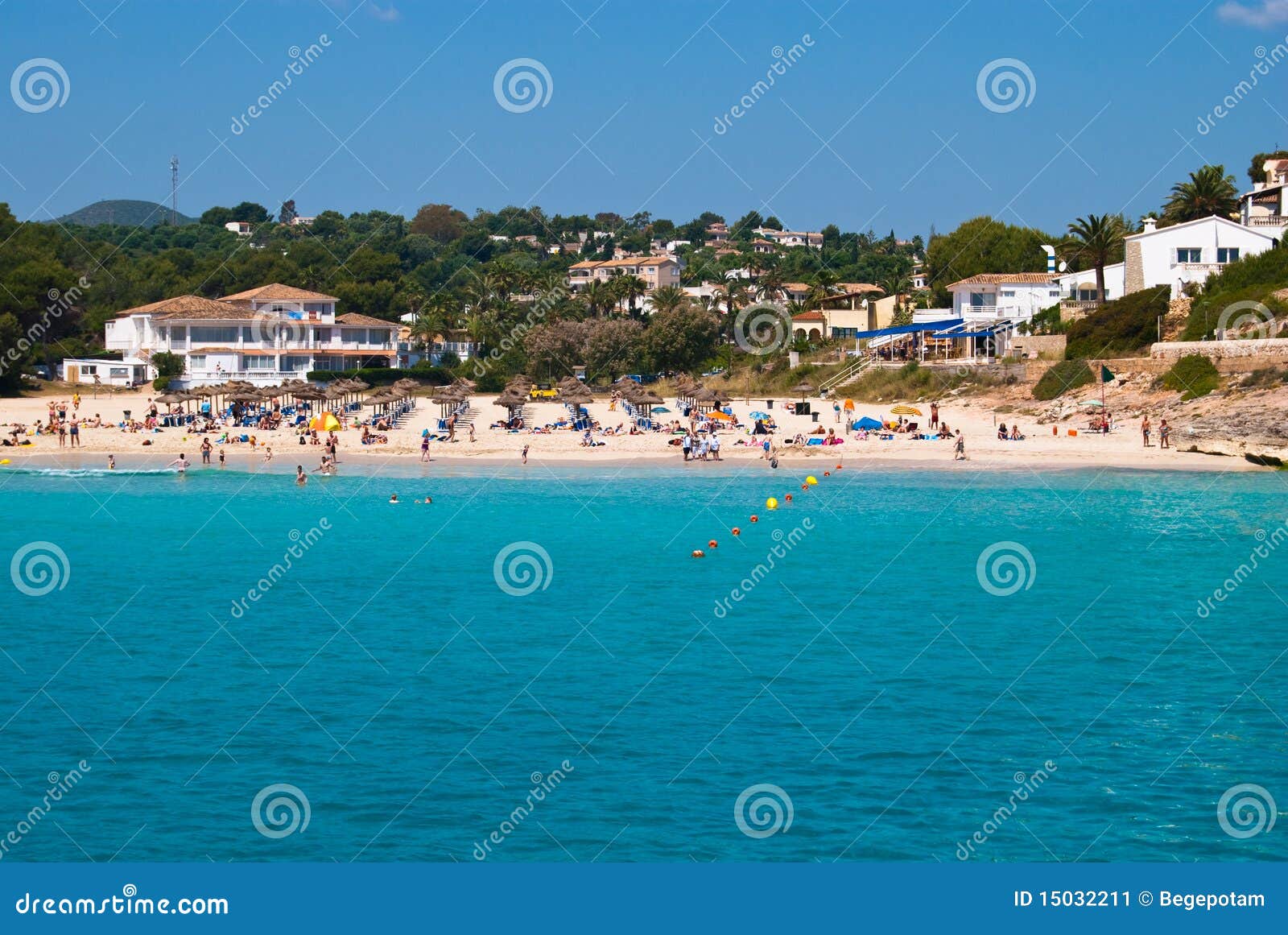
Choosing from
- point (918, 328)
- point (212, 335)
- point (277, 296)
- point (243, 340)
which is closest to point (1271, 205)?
point (918, 328)

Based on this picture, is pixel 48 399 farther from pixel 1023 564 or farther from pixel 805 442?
pixel 1023 564

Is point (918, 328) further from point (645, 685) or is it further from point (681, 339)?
point (645, 685)

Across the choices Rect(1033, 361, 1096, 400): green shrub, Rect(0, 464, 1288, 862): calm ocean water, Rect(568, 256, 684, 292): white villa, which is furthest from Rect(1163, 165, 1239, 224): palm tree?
Rect(568, 256, 684, 292): white villa

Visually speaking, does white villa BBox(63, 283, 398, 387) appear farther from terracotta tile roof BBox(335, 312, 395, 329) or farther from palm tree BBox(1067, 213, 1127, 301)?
palm tree BBox(1067, 213, 1127, 301)

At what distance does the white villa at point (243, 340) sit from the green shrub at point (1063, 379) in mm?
A: 42328

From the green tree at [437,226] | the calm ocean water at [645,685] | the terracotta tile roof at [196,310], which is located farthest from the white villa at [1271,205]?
the green tree at [437,226]

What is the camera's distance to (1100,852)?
1422 centimetres

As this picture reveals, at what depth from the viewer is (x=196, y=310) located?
79.4 m

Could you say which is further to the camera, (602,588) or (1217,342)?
(1217,342)

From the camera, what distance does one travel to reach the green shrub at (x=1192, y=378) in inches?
2031

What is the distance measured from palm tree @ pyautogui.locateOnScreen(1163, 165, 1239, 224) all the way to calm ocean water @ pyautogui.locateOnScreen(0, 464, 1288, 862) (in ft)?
137

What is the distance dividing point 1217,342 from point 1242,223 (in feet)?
70.2

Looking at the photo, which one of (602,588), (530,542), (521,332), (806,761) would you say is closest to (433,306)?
(521,332)

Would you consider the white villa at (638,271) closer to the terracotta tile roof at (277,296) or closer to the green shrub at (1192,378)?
the terracotta tile roof at (277,296)
